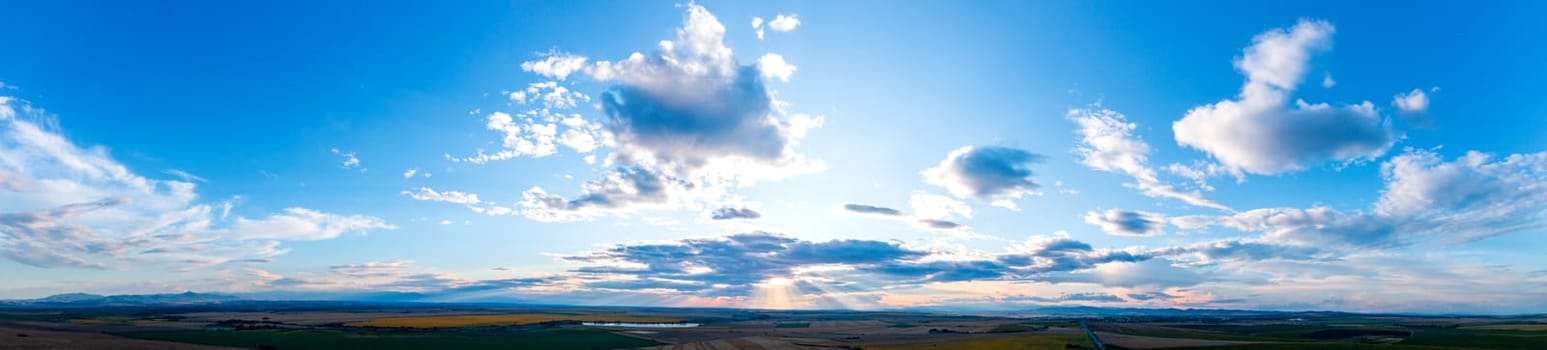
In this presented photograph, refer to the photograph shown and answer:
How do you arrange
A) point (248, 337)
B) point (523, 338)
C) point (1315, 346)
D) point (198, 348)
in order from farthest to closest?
point (523, 338)
point (248, 337)
point (1315, 346)
point (198, 348)

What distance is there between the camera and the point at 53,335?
105438 mm

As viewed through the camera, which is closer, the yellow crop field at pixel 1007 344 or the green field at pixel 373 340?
the yellow crop field at pixel 1007 344

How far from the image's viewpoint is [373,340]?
369 ft

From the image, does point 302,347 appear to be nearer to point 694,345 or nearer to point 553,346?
point 553,346

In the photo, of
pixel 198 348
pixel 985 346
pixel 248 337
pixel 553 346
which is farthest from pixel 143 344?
pixel 985 346

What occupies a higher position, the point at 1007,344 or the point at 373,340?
the point at 373,340

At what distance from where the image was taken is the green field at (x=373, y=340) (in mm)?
103000

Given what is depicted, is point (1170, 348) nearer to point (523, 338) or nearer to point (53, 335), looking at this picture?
point (523, 338)

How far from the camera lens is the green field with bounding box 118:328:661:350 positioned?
338 feet

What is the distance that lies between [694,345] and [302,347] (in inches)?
2031

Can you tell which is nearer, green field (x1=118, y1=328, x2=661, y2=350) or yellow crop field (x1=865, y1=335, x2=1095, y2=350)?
yellow crop field (x1=865, y1=335, x2=1095, y2=350)

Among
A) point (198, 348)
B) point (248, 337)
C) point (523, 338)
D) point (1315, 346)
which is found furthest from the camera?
point (523, 338)

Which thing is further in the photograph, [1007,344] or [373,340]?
[373,340]

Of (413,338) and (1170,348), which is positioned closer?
(1170,348)
